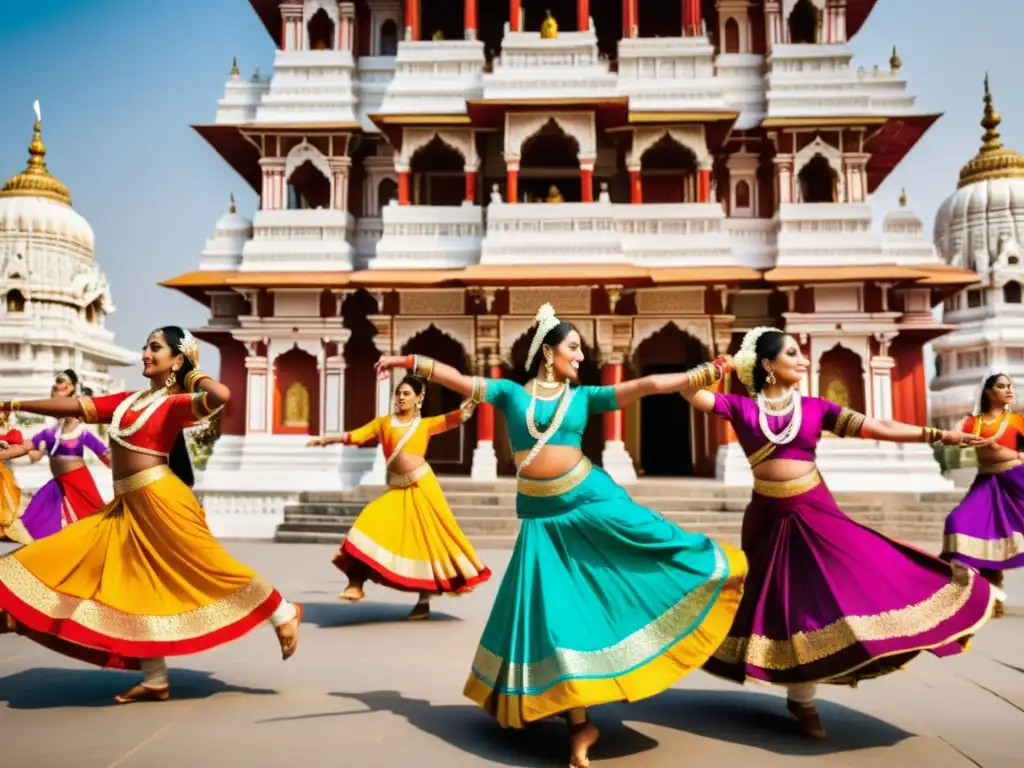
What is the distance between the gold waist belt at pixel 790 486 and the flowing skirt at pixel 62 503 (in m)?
7.74

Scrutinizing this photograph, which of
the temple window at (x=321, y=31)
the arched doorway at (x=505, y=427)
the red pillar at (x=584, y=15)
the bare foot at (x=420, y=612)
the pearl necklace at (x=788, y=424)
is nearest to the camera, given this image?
the pearl necklace at (x=788, y=424)

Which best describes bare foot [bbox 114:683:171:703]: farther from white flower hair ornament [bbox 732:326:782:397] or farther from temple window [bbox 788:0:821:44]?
temple window [bbox 788:0:821:44]

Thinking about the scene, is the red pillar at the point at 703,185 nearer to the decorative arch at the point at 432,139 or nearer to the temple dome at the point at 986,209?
the decorative arch at the point at 432,139

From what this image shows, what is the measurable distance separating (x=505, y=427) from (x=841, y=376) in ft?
21.4

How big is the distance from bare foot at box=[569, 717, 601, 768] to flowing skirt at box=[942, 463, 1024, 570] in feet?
16.7

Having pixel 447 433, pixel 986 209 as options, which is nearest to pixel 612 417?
pixel 447 433

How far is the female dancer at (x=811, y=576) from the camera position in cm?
378

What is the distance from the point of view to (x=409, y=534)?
7129 millimetres

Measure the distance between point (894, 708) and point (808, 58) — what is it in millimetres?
16183

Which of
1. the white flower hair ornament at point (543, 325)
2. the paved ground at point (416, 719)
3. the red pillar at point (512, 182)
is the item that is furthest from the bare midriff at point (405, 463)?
the red pillar at point (512, 182)

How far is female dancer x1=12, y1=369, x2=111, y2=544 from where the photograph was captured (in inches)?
374

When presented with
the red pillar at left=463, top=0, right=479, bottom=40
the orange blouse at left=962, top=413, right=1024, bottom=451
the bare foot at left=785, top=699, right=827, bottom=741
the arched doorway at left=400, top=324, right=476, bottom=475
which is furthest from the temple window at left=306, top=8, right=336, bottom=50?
the bare foot at left=785, top=699, right=827, bottom=741

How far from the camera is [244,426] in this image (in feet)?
57.7

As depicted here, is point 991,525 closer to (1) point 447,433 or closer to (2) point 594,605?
(2) point 594,605
